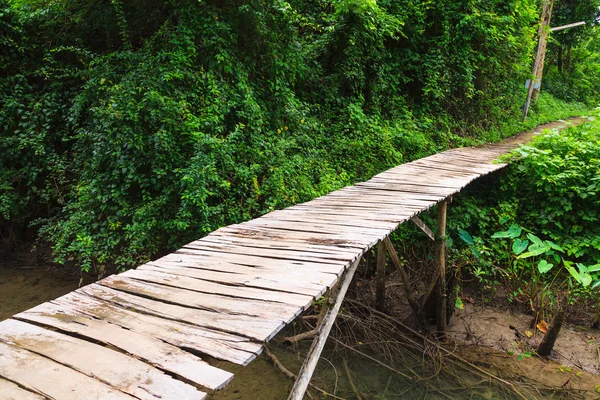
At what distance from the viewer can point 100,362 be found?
1.41 meters

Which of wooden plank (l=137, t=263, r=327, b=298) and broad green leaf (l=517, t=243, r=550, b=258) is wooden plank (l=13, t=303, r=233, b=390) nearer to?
wooden plank (l=137, t=263, r=327, b=298)

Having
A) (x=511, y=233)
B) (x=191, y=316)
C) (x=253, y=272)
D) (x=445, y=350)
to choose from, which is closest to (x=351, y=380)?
(x=445, y=350)

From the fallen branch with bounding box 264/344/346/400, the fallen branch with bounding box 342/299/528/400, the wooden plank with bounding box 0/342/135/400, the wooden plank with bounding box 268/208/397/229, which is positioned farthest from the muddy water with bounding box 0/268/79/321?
the wooden plank with bounding box 0/342/135/400

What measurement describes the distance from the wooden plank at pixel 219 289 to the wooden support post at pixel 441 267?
330 centimetres

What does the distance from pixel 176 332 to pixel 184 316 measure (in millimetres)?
135

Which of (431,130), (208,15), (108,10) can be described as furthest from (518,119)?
(108,10)

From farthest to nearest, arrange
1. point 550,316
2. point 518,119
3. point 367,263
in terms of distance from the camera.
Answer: point 518,119 → point 367,263 → point 550,316

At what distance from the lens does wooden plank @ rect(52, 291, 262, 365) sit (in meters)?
1.45

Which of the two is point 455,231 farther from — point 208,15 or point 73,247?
point 73,247

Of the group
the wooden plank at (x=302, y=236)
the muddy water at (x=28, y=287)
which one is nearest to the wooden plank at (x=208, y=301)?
the wooden plank at (x=302, y=236)

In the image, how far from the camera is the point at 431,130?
806 cm

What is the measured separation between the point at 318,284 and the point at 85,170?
4.12 m

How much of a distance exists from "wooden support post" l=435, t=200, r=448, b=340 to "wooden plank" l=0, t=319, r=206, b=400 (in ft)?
13.2

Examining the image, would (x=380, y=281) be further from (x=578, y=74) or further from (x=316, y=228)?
(x=578, y=74)
